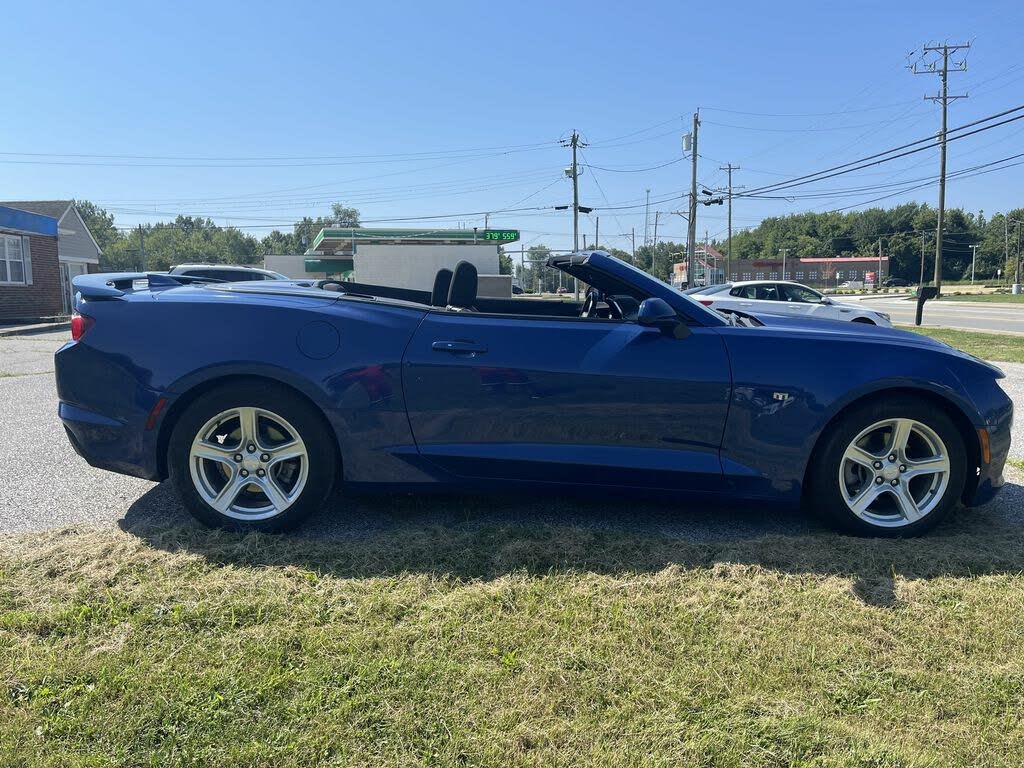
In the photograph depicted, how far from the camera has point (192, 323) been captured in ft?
10.9

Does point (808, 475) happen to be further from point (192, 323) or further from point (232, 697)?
point (192, 323)

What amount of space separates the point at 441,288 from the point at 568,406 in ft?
4.42

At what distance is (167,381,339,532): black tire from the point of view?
10.7ft

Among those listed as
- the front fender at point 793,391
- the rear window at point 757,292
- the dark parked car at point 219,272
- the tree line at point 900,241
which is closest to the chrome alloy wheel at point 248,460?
the front fender at point 793,391

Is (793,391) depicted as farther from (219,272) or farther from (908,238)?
(908,238)

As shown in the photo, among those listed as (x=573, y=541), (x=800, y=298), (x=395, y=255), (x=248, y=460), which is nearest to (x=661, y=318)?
(x=573, y=541)

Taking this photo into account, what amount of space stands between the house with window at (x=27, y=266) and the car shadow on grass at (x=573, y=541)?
23.6 metres

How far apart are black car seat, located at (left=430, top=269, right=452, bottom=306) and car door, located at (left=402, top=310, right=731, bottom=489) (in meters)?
0.87

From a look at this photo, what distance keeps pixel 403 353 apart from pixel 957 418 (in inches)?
108

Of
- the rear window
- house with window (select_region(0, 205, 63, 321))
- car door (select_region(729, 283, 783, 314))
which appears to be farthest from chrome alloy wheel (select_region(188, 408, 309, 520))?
house with window (select_region(0, 205, 63, 321))

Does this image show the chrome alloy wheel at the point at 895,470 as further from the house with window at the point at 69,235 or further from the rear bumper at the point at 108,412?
the house with window at the point at 69,235

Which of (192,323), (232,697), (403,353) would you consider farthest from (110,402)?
(232,697)

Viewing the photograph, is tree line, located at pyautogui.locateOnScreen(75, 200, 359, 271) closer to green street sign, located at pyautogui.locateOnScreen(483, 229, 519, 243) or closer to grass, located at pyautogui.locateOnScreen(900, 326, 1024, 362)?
green street sign, located at pyautogui.locateOnScreen(483, 229, 519, 243)

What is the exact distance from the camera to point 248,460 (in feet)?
10.9
